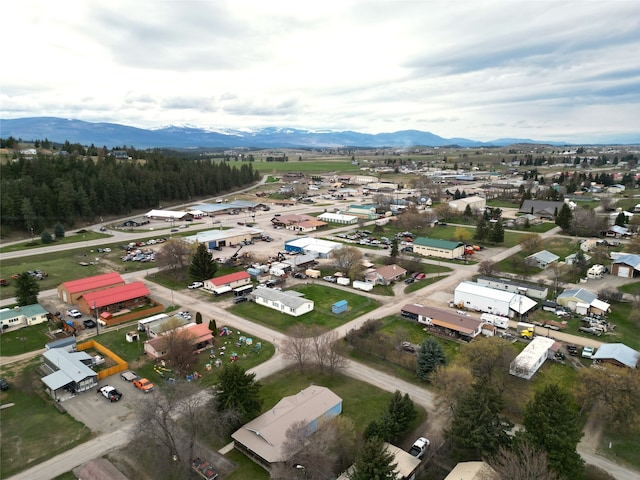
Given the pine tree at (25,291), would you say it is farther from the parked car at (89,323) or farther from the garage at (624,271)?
the garage at (624,271)

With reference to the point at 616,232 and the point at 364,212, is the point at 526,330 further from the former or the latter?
the point at 364,212

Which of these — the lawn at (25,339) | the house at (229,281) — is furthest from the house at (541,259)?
the lawn at (25,339)

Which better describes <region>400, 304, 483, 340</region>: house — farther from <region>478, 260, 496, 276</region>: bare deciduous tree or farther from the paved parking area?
the paved parking area

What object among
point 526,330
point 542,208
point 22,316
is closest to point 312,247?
point 526,330

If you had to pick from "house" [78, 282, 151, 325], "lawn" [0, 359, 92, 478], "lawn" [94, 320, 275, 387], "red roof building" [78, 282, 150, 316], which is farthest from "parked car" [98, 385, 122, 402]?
"red roof building" [78, 282, 150, 316]

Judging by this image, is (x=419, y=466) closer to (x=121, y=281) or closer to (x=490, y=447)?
(x=490, y=447)

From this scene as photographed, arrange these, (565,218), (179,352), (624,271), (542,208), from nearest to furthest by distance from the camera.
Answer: (179,352)
(624,271)
(565,218)
(542,208)
